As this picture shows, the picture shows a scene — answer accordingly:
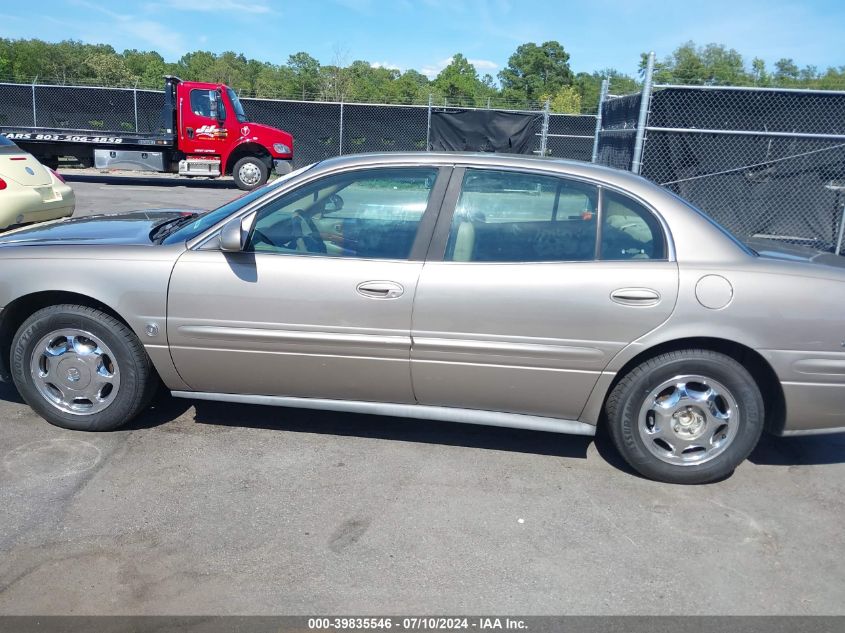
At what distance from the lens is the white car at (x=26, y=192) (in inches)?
324

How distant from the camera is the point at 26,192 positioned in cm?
846

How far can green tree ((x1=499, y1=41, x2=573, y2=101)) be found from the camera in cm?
7794

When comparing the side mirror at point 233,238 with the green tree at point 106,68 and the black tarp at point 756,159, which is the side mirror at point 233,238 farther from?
the green tree at point 106,68

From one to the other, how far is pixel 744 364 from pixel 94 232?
3.75 m

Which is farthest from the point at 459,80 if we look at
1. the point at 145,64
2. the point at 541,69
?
the point at 145,64

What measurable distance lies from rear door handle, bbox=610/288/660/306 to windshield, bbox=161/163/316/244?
1799mm

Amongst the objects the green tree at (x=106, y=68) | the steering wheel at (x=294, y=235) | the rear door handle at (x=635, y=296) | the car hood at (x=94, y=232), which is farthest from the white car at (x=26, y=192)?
the green tree at (x=106, y=68)

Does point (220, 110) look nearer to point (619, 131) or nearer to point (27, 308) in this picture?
point (619, 131)

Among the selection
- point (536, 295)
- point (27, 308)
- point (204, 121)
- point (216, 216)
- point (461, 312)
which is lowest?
point (27, 308)

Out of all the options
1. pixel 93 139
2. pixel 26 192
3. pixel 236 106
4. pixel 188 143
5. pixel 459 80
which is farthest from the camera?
pixel 459 80

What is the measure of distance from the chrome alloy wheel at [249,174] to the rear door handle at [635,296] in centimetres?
1611

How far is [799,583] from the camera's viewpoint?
3.07m

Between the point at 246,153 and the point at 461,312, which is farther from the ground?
the point at 246,153

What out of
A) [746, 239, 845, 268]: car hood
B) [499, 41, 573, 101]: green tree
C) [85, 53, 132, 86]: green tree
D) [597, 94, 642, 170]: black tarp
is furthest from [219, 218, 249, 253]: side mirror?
[499, 41, 573, 101]: green tree
